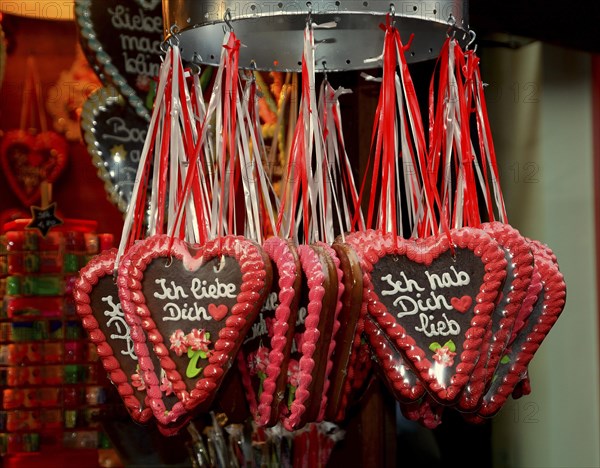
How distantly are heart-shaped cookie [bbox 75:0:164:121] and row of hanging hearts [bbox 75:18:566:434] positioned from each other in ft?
2.58

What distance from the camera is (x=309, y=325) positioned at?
45.9 inches

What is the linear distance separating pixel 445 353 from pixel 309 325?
0.60ft

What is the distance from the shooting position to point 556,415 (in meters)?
2.26

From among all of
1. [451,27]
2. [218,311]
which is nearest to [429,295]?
[218,311]

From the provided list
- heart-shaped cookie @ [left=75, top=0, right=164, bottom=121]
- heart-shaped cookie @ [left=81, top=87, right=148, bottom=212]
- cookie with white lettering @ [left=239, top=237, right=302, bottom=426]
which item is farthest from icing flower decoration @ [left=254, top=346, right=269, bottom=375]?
heart-shaped cookie @ [left=75, top=0, right=164, bottom=121]

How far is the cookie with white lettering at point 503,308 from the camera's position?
120 centimetres

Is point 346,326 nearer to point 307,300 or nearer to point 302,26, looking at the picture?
point 307,300

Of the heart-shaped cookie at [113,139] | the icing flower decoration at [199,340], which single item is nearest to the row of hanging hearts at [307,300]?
the icing flower decoration at [199,340]

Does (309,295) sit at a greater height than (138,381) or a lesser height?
greater

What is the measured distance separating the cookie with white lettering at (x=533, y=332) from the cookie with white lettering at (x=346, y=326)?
0.20 metres

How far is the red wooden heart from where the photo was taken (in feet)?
6.52

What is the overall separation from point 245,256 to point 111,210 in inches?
38.1

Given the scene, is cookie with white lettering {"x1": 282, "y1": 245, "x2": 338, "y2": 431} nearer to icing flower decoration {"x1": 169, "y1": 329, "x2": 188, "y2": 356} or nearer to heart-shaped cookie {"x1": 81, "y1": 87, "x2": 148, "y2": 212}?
icing flower decoration {"x1": 169, "y1": 329, "x2": 188, "y2": 356}

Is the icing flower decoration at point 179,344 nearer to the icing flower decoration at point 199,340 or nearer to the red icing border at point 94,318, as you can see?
the icing flower decoration at point 199,340
